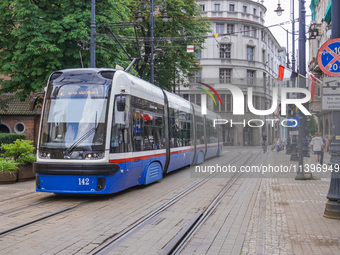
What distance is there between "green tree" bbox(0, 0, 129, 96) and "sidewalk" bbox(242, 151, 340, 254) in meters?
11.4

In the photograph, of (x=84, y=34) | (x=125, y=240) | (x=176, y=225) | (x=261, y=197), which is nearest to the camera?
→ (x=125, y=240)

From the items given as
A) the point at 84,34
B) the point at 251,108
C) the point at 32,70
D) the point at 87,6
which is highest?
the point at 87,6

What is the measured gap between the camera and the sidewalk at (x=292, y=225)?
621 cm

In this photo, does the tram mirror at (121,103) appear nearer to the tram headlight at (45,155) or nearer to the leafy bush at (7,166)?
the tram headlight at (45,155)

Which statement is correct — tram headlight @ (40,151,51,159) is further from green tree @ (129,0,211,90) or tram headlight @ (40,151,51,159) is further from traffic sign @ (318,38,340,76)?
green tree @ (129,0,211,90)

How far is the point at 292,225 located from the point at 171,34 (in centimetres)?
2389

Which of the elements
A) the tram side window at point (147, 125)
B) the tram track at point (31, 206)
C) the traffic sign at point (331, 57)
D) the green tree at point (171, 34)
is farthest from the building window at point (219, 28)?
the traffic sign at point (331, 57)

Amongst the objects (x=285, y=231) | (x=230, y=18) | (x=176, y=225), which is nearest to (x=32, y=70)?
(x=176, y=225)

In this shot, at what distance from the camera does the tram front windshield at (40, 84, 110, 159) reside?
33.2ft

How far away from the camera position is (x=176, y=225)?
7.78 meters

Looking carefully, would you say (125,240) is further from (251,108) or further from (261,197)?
(251,108)

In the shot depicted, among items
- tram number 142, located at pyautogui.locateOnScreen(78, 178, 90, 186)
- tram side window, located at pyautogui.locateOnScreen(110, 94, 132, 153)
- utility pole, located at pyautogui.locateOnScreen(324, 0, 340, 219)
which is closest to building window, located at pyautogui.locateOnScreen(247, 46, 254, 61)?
tram side window, located at pyautogui.locateOnScreen(110, 94, 132, 153)

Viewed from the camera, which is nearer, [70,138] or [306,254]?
[306,254]

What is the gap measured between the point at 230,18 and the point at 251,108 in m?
48.4
